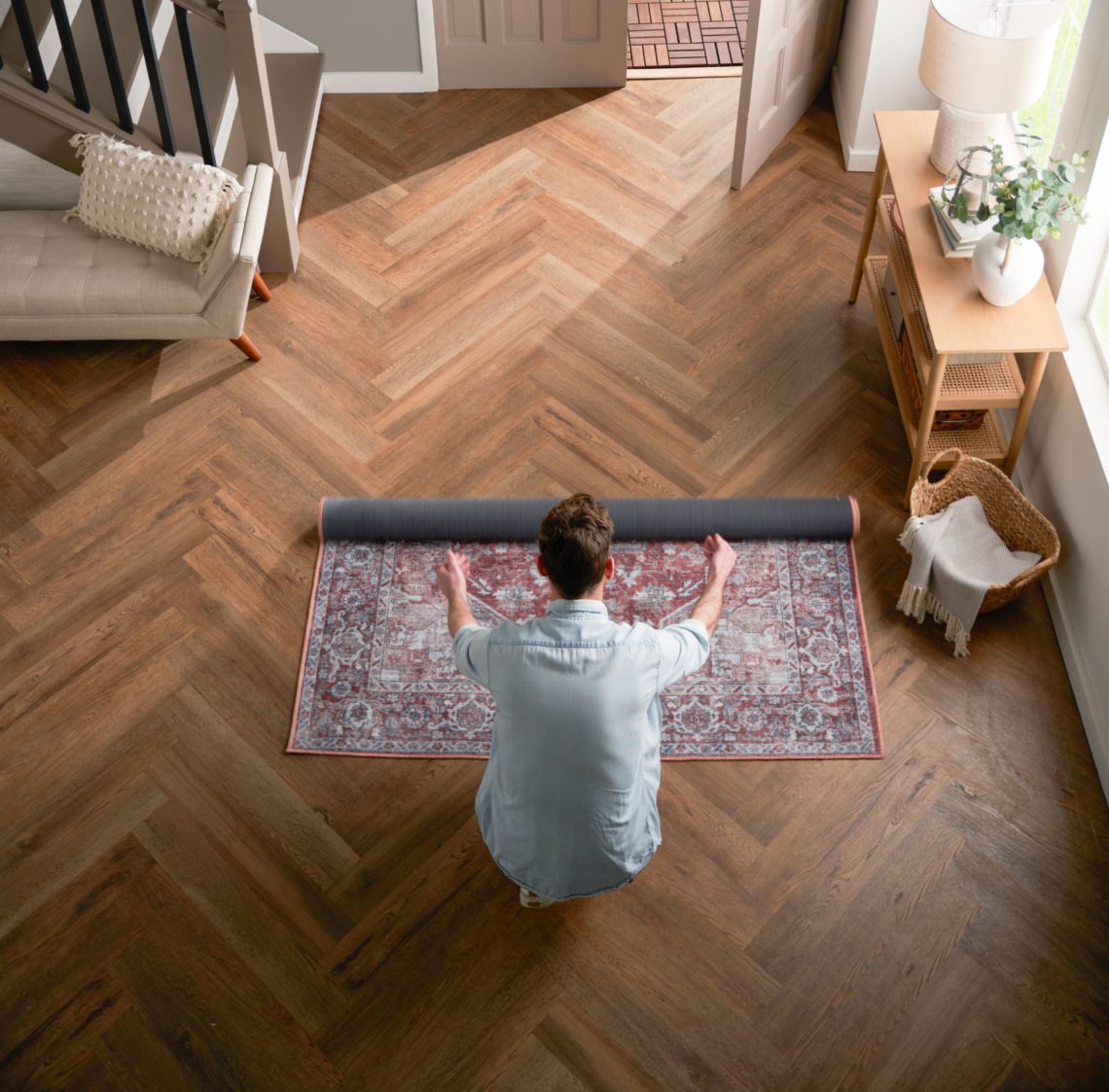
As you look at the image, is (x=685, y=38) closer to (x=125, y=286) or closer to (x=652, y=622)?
(x=125, y=286)

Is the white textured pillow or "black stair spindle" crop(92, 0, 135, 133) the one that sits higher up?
"black stair spindle" crop(92, 0, 135, 133)

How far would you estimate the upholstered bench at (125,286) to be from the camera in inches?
156

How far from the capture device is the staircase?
4102mm

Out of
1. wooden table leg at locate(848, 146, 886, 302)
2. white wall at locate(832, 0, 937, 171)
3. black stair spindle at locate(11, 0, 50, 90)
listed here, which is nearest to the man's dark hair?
wooden table leg at locate(848, 146, 886, 302)

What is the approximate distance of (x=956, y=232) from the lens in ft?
11.9

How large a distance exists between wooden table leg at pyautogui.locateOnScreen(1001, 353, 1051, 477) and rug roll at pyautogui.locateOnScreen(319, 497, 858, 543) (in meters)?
0.50

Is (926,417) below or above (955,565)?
above

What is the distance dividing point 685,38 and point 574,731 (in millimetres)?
4137

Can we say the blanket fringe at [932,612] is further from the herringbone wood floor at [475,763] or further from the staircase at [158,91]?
the staircase at [158,91]

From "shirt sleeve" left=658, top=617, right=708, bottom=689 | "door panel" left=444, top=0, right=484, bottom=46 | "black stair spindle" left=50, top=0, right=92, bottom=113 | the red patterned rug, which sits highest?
"black stair spindle" left=50, top=0, right=92, bottom=113

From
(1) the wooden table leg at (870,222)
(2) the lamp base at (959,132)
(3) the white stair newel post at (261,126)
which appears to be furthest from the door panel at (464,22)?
(2) the lamp base at (959,132)

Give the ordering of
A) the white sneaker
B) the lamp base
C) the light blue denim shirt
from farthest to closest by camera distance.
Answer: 1. the lamp base
2. the white sneaker
3. the light blue denim shirt

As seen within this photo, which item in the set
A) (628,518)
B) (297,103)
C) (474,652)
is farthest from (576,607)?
(297,103)

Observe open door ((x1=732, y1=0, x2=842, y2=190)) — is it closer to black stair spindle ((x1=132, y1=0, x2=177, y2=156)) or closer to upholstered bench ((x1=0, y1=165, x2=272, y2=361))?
upholstered bench ((x1=0, y1=165, x2=272, y2=361))
